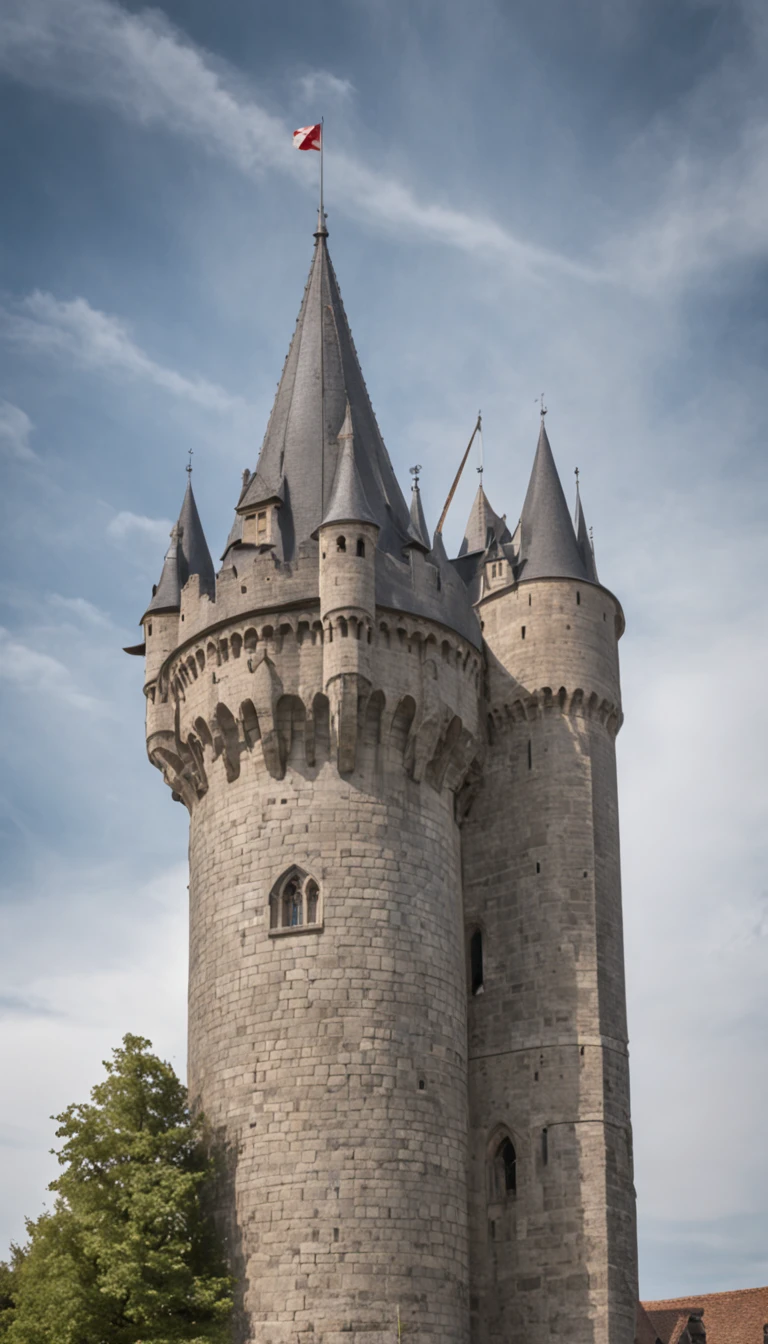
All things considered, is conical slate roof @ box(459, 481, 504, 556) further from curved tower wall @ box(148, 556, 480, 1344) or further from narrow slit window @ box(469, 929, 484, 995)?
narrow slit window @ box(469, 929, 484, 995)

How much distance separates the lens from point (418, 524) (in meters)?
45.1

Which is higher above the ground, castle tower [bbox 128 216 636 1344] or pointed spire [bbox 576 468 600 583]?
pointed spire [bbox 576 468 600 583]

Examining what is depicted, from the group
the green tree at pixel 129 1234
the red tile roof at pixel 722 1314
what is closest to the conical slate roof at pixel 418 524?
the green tree at pixel 129 1234

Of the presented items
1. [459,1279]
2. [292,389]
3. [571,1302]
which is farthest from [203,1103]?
[292,389]

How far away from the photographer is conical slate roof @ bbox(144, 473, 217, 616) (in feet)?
151

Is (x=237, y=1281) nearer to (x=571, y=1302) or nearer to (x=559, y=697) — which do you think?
(x=571, y=1302)

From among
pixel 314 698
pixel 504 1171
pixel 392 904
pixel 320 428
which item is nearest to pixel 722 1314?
pixel 504 1171

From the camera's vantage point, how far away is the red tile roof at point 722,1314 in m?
55.6

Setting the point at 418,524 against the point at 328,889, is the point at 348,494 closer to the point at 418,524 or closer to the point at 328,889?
the point at 418,524

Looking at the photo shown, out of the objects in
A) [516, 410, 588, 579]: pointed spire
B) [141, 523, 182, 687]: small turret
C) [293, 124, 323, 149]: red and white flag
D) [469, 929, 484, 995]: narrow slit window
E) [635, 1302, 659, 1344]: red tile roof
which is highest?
[293, 124, 323, 149]: red and white flag

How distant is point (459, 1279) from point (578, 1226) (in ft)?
10.4

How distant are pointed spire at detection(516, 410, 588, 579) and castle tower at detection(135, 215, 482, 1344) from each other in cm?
274

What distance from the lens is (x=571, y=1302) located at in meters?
39.8

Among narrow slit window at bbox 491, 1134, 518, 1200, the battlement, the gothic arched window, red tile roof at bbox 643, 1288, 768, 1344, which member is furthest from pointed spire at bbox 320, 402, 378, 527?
red tile roof at bbox 643, 1288, 768, 1344
